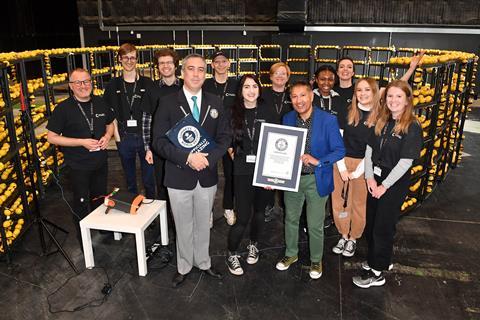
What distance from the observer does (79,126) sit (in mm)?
3852

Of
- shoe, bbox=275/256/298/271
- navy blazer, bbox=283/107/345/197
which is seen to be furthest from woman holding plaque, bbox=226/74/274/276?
shoe, bbox=275/256/298/271

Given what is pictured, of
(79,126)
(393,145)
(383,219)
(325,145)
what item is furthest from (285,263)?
(79,126)

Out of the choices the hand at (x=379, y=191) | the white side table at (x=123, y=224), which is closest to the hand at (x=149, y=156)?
the white side table at (x=123, y=224)

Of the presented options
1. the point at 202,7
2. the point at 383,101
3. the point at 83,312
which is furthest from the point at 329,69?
the point at 202,7

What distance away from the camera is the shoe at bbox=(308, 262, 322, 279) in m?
3.78

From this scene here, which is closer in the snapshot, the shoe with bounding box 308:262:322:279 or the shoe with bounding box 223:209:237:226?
the shoe with bounding box 308:262:322:279

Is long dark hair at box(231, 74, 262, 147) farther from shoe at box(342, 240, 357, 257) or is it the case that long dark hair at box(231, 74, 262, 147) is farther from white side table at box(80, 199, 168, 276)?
shoe at box(342, 240, 357, 257)

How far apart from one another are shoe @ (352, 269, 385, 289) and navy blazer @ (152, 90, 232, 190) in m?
1.70

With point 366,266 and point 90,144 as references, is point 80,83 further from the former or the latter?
point 366,266

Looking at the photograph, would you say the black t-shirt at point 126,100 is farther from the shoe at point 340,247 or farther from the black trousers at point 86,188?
the shoe at point 340,247

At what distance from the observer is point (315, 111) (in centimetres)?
341

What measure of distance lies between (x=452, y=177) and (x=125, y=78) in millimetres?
5779

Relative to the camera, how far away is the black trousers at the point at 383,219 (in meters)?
3.41

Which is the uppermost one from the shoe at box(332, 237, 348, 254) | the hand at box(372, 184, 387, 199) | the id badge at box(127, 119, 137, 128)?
the id badge at box(127, 119, 137, 128)
